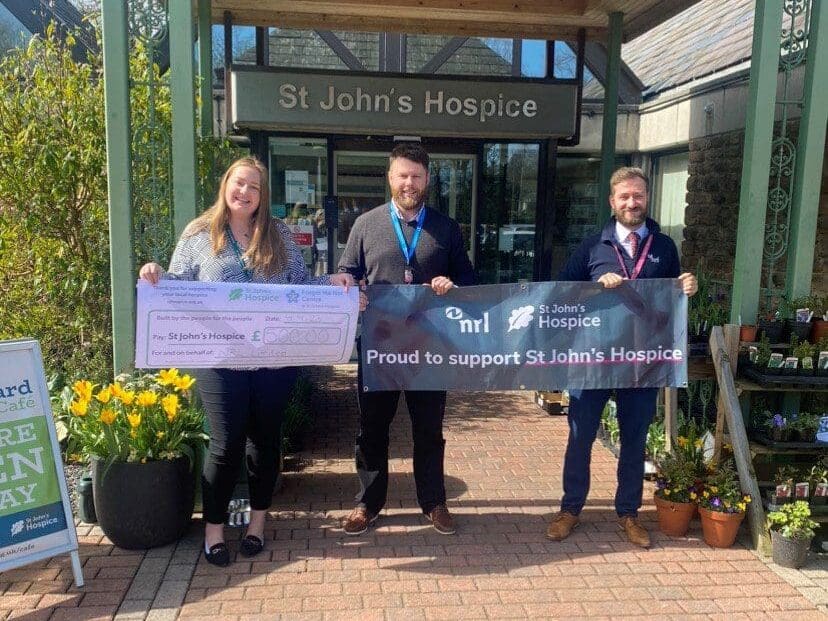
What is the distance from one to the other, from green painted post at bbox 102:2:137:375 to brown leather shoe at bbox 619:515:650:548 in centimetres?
304

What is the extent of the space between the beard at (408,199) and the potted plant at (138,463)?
1503 mm

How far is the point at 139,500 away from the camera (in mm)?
3633

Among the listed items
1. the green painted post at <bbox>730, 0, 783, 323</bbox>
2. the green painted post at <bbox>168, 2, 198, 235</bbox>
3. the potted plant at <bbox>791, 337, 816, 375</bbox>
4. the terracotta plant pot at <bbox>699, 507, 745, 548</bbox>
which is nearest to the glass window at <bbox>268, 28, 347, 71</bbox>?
the green painted post at <bbox>168, 2, 198, 235</bbox>

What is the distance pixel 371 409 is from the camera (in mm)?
3879

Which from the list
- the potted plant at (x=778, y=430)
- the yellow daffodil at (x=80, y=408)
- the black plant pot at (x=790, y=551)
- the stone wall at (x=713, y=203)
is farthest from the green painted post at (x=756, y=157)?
the yellow daffodil at (x=80, y=408)

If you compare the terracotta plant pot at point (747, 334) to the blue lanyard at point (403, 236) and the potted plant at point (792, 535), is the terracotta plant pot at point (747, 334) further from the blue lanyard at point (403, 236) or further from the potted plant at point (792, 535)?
the blue lanyard at point (403, 236)

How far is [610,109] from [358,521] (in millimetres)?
5322

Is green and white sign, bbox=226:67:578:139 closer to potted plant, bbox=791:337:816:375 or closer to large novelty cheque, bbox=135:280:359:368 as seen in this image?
large novelty cheque, bbox=135:280:359:368

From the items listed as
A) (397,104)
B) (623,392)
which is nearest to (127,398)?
(623,392)

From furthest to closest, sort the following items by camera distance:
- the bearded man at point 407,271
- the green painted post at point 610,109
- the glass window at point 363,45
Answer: the glass window at point 363,45
the green painted post at point 610,109
the bearded man at point 407,271

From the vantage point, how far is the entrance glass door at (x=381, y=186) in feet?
28.1

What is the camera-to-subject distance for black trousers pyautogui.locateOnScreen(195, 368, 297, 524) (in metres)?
3.49

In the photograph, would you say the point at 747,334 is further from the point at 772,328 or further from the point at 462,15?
the point at 462,15

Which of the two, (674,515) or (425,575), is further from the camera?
(674,515)
